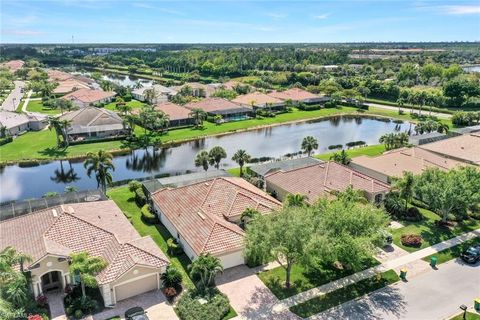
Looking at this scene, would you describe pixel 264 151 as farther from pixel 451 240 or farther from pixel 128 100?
pixel 128 100

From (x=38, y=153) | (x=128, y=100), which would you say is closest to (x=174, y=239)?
(x=38, y=153)

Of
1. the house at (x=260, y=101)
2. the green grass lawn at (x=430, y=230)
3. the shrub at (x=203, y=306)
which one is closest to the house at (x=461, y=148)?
the green grass lawn at (x=430, y=230)

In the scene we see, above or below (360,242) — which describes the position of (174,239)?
below

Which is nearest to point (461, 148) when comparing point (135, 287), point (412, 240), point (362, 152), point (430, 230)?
point (362, 152)

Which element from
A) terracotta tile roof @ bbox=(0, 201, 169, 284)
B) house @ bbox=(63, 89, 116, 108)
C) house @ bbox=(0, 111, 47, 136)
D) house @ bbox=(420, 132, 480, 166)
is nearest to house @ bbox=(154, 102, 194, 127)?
house @ bbox=(0, 111, 47, 136)

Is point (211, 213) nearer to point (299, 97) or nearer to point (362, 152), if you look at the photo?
point (362, 152)

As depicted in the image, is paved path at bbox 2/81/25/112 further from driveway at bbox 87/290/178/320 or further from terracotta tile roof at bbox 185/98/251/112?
driveway at bbox 87/290/178/320
